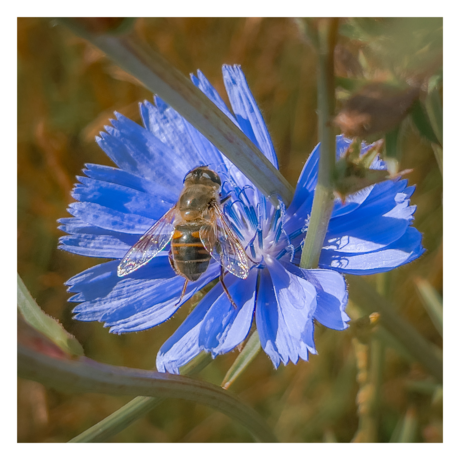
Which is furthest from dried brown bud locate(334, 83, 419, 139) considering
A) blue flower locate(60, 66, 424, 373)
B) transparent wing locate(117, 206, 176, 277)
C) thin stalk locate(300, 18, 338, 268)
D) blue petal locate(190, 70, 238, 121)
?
transparent wing locate(117, 206, 176, 277)

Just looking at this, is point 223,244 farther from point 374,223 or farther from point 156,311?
point 374,223

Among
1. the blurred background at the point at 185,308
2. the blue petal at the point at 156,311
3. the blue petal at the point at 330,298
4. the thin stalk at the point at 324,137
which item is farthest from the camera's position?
the blurred background at the point at 185,308

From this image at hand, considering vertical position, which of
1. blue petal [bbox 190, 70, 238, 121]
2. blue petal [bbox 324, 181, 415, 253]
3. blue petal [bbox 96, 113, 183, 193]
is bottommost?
blue petal [bbox 324, 181, 415, 253]

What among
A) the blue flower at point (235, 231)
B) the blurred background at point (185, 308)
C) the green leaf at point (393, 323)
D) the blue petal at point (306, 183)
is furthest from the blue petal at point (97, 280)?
the blurred background at point (185, 308)

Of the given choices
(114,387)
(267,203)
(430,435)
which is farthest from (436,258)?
(114,387)

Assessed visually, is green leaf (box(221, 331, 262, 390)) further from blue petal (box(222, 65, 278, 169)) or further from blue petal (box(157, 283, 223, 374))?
blue petal (box(222, 65, 278, 169))

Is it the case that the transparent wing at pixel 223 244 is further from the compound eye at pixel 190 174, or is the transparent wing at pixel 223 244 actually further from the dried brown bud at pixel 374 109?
the dried brown bud at pixel 374 109

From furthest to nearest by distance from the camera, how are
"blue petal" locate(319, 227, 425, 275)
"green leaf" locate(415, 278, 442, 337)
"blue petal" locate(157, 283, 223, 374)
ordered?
"green leaf" locate(415, 278, 442, 337)
"blue petal" locate(157, 283, 223, 374)
"blue petal" locate(319, 227, 425, 275)
